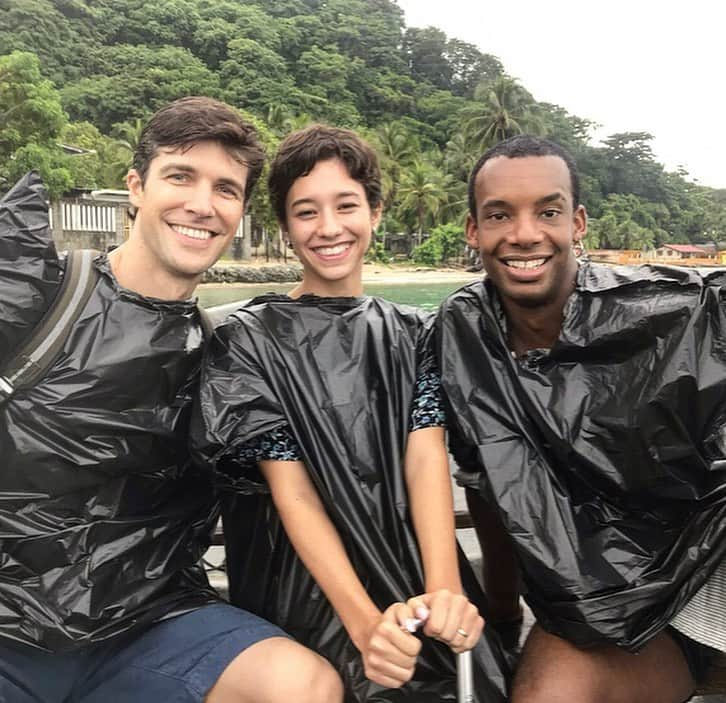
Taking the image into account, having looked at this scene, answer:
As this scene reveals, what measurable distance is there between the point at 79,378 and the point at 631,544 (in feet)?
4.47

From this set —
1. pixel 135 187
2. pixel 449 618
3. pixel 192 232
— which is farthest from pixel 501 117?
pixel 449 618

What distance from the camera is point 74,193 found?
1139 inches

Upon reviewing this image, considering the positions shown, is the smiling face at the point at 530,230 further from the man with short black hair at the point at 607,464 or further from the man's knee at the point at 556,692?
the man's knee at the point at 556,692

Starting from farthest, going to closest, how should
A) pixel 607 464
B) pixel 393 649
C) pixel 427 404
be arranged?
pixel 427 404 → pixel 607 464 → pixel 393 649

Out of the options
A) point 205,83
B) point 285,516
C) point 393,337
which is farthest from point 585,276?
point 205,83

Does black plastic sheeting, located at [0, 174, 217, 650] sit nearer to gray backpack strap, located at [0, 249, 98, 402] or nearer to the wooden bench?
gray backpack strap, located at [0, 249, 98, 402]

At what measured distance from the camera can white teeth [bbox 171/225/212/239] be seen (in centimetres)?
201

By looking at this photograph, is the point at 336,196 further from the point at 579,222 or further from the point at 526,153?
the point at 579,222

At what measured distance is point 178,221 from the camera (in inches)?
79.0

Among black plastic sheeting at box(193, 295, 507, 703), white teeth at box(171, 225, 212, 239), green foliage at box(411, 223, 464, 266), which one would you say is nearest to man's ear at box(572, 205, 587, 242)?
black plastic sheeting at box(193, 295, 507, 703)

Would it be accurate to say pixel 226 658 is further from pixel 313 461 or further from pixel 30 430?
pixel 30 430

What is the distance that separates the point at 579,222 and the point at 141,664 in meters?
1.63

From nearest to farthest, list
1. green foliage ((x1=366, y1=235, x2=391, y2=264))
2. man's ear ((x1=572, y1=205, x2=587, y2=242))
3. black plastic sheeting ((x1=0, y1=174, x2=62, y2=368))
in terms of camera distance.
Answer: black plastic sheeting ((x1=0, y1=174, x2=62, y2=368)) < man's ear ((x1=572, y1=205, x2=587, y2=242)) < green foliage ((x1=366, y1=235, x2=391, y2=264))

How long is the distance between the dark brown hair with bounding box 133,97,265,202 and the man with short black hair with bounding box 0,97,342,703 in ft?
1.17
